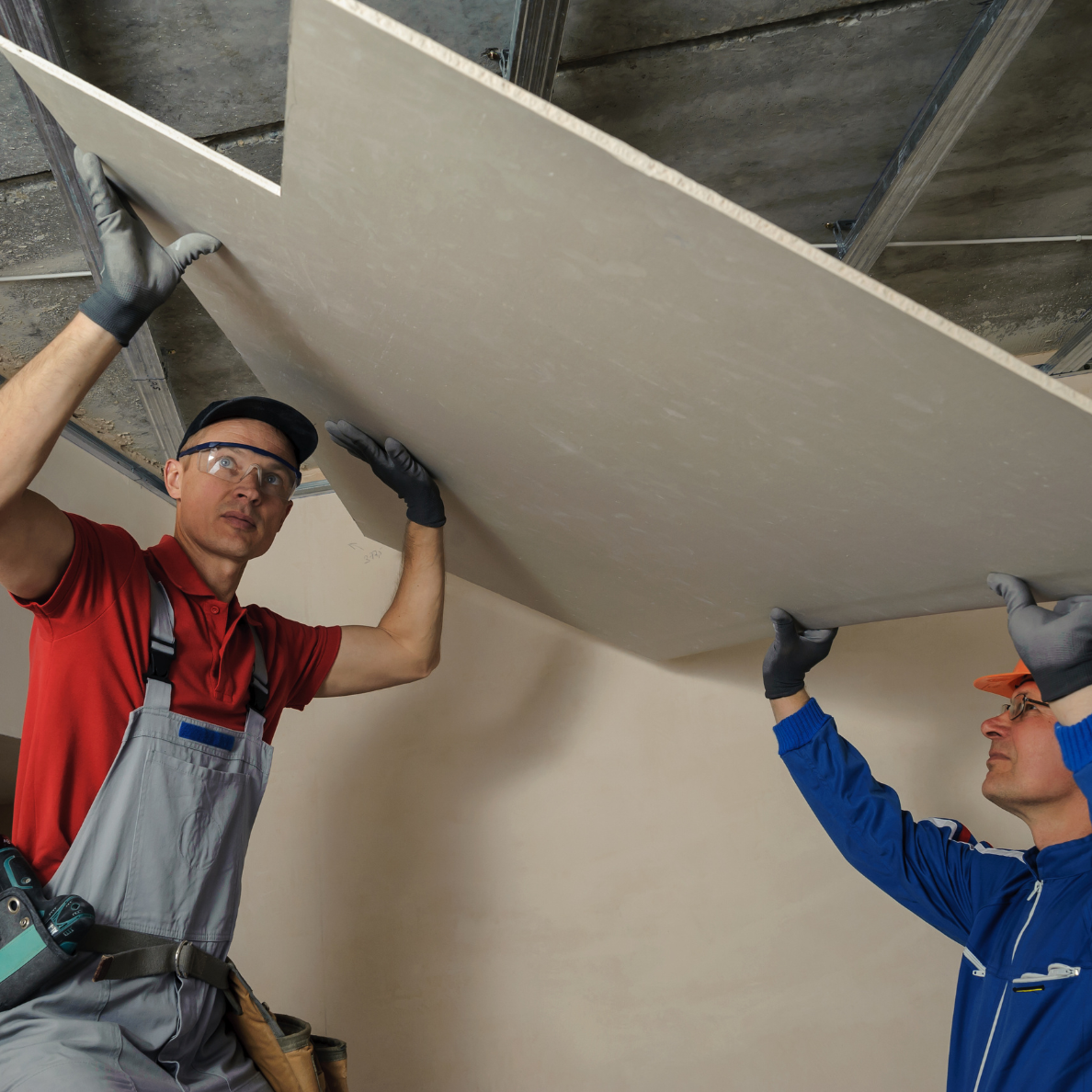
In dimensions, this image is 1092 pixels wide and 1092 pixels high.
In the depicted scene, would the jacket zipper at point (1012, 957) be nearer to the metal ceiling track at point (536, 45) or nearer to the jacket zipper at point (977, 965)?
the jacket zipper at point (977, 965)

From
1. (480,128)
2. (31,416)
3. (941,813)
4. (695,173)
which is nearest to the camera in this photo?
(480,128)

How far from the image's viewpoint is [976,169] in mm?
2188

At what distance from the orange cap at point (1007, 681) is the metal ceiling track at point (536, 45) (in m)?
1.74

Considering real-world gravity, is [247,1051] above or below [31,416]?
below

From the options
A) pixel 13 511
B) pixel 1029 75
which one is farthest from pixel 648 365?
pixel 1029 75

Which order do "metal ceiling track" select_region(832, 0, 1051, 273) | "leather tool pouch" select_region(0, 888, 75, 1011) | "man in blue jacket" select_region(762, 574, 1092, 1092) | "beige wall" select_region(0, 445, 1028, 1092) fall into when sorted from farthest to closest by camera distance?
"beige wall" select_region(0, 445, 1028, 1092) < "metal ceiling track" select_region(832, 0, 1051, 273) < "man in blue jacket" select_region(762, 574, 1092, 1092) < "leather tool pouch" select_region(0, 888, 75, 1011)

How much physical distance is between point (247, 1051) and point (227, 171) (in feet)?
5.30

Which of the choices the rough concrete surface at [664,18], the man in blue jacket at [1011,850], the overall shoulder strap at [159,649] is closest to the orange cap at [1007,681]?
the man in blue jacket at [1011,850]

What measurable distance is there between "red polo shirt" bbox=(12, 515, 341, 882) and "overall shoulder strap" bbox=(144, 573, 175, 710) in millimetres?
18

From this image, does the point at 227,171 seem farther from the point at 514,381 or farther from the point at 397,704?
the point at 397,704

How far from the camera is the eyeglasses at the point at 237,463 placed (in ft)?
6.54

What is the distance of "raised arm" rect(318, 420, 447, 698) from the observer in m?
2.23

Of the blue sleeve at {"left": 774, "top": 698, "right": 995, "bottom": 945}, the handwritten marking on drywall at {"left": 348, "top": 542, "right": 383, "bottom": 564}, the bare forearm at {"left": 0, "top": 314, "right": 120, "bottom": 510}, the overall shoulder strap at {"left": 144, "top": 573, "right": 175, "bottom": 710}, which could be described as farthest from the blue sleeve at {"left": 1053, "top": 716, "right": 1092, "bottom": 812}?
the handwritten marking on drywall at {"left": 348, "top": 542, "right": 383, "bottom": 564}

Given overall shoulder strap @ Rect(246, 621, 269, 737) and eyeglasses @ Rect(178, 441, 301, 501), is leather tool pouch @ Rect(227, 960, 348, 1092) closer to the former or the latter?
overall shoulder strap @ Rect(246, 621, 269, 737)
